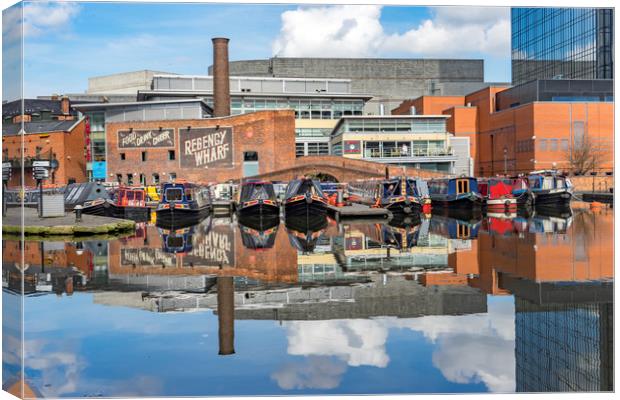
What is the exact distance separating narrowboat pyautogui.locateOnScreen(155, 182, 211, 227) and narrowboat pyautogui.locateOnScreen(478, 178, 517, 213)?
1668cm

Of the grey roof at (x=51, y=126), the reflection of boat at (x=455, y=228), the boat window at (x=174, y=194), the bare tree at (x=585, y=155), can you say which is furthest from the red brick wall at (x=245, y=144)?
the bare tree at (x=585, y=155)

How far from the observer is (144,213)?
1583 inches

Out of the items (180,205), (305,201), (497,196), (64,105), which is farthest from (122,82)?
(497,196)

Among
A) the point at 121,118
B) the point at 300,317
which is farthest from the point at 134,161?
the point at 300,317

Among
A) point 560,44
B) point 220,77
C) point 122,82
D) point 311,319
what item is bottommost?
point 311,319

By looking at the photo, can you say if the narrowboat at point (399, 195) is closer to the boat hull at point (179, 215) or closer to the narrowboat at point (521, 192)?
the narrowboat at point (521, 192)

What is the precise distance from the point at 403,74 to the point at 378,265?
8271 cm

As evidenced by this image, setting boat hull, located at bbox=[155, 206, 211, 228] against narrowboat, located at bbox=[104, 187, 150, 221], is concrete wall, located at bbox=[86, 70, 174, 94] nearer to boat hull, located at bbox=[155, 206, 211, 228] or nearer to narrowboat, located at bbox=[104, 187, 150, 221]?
narrowboat, located at bbox=[104, 187, 150, 221]

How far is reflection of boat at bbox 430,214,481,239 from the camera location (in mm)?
23781

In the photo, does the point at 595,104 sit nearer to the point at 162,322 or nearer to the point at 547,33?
the point at 547,33

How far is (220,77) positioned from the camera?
191ft

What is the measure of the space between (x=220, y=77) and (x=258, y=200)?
24234mm

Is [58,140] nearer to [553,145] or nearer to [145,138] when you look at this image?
[145,138]

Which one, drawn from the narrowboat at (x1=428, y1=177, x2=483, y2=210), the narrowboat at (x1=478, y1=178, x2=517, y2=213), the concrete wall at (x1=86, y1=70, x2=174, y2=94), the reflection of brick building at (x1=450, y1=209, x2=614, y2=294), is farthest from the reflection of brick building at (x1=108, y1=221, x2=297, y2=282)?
the concrete wall at (x1=86, y1=70, x2=174, y2=94)
